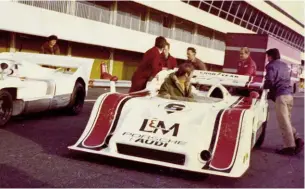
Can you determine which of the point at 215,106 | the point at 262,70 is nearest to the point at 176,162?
the point at 215,106

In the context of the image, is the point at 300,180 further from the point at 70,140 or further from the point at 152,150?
the point at 70,140

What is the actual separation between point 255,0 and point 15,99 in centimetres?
3737

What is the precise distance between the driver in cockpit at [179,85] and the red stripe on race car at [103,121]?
2.67 ft

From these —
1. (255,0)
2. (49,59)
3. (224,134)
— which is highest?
(255,0)

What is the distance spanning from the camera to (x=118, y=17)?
87.1 feet

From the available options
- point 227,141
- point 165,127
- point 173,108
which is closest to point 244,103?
point 173,108

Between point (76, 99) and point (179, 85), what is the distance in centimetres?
339

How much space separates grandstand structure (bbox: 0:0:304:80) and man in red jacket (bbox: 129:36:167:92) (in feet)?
40.8

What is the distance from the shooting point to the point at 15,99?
674 cm

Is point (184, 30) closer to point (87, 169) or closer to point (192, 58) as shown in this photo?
point (192, 58)

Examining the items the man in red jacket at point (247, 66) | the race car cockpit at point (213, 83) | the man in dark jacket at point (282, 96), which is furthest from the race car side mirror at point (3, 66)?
the man in red jacket at point (247, 66)

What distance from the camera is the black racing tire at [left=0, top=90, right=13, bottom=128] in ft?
21.2

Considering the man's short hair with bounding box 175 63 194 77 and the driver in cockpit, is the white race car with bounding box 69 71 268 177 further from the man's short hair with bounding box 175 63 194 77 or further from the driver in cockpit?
the man's short hair with bounding box 175 63 194 77

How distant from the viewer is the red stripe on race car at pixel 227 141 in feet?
15.0
